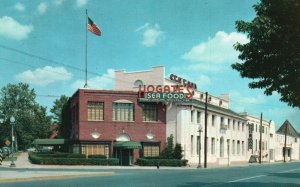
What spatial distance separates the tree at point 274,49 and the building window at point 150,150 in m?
35.3

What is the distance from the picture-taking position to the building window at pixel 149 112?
55500 mm

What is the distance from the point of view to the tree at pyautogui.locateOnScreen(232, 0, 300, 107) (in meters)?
16.3

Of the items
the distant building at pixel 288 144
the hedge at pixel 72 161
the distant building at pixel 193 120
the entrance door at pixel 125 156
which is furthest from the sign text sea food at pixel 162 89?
the distant building at pixel 288 144

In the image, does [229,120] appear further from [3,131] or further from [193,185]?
[3,131]

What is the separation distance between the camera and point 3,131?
353 ft

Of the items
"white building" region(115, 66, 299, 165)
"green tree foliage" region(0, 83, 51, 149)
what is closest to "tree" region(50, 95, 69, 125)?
"green tree foliage" region(0, 83, 51, 149)

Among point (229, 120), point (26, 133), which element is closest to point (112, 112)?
point (229, 120)

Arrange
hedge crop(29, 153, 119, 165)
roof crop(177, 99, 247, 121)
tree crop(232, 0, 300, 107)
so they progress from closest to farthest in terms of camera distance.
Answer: tree crop(232, 0, 300, 107), hedge crop(29, 153, 119, 165), roof crop(177, 99, 247, 121)

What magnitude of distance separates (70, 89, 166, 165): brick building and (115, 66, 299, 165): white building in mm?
2275

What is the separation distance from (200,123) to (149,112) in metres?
9.21

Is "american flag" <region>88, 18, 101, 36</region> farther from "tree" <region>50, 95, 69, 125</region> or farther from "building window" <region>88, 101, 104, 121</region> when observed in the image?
"tree" <region>50, 95, 69, 125</region>

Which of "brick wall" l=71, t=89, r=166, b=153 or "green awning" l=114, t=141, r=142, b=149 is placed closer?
"green awning" l=114, t=141, r=142, b=149

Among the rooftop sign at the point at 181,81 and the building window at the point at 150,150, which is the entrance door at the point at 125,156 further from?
the rooftop sign at the point at 181,81

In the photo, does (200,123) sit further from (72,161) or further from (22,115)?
(22,115)
